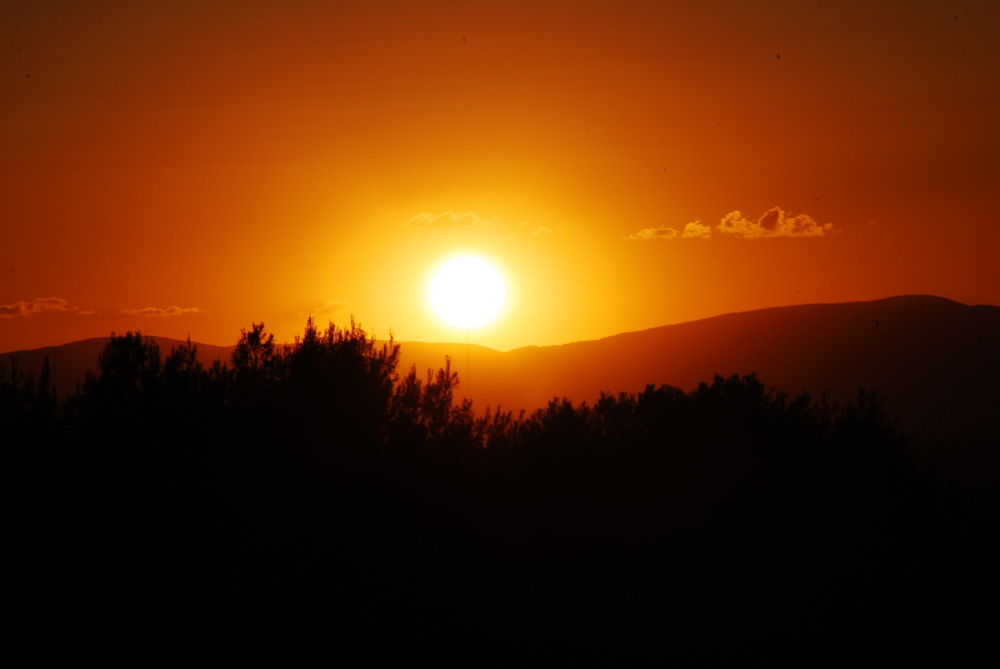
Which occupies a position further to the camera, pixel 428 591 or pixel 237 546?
pixel 428 591

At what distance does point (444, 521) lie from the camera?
2189cm

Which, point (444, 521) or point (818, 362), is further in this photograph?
point (818, 362)

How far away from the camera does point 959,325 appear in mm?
178000

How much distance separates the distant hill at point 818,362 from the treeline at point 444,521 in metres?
114

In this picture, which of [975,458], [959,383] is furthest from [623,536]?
[959,383]

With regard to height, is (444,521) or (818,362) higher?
(818,362)

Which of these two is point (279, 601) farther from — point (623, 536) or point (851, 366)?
point (851, 366)

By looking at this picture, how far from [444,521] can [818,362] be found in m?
164

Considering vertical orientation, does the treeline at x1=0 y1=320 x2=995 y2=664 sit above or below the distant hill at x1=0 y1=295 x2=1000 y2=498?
below

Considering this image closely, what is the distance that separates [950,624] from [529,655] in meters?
12.7

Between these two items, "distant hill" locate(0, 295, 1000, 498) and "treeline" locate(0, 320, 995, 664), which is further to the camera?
"distant hill" locate(0, 295, 1000, 498)

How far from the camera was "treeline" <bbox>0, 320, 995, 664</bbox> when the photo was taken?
16.5m

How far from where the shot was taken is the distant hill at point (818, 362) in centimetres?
15275

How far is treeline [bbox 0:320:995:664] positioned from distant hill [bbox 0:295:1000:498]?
4494 inches
